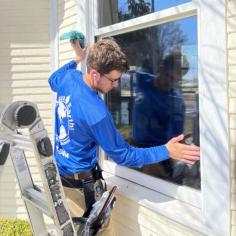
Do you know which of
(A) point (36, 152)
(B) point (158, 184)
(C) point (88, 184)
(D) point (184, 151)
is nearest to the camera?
(A) point (36, 152)

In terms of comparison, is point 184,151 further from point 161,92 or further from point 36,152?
point 36,152

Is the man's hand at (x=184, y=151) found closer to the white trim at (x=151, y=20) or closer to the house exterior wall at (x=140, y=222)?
the house exterior wall at (x=140, y=222)

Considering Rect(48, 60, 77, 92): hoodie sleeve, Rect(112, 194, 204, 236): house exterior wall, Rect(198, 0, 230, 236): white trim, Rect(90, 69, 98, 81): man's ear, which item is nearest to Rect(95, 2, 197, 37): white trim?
Rect(198, 0, 230, 236): white trim

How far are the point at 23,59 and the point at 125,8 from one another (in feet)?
5.59

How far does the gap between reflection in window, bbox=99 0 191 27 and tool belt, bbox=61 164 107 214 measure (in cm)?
112

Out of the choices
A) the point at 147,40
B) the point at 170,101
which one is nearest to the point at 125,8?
the point at 147,40

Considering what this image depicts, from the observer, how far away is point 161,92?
291cm

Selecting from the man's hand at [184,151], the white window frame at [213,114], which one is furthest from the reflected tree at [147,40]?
the man's hand at [184,151]

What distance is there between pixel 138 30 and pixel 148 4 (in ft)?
0.64

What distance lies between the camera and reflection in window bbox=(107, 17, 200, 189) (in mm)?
2580

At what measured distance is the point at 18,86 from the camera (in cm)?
461

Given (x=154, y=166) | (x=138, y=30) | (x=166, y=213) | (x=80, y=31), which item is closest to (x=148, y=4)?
(x=138, y=30)

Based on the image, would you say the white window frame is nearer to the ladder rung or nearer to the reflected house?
the reflected house

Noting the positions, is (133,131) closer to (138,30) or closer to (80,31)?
(138,30)
